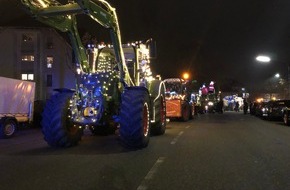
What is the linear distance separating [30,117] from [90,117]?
11.0 m

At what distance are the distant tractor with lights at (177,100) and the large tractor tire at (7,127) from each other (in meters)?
10.9

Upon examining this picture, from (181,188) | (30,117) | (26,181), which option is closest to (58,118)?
(26,181)

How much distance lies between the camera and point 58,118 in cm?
1360

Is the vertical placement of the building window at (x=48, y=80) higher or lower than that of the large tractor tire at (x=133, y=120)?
higher

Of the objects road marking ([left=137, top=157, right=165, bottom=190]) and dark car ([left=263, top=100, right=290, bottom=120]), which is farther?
dark car ([left=263, top=100, right=290, bottom=120])

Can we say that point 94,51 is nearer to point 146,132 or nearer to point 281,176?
point 146,132

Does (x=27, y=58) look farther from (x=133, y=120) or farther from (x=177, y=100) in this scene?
(x=133, y=120)

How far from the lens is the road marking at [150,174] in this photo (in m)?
8.09

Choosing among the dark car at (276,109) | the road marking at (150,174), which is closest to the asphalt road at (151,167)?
the road marking at (150,174)

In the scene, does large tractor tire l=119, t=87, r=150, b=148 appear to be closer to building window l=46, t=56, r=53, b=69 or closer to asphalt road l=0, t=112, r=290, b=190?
asphalt road l=0, t=112, r=290, b=190

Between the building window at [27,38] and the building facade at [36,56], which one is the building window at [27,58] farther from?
the building window at [27,38]

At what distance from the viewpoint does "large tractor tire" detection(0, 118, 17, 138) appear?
2022cm

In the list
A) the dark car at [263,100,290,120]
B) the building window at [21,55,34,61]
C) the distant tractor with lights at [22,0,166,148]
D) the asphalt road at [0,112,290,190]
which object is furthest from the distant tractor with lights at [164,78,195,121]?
the building window at [21,55,34,61]

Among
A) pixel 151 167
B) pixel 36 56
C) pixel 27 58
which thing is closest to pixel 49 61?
pixel 36 56
